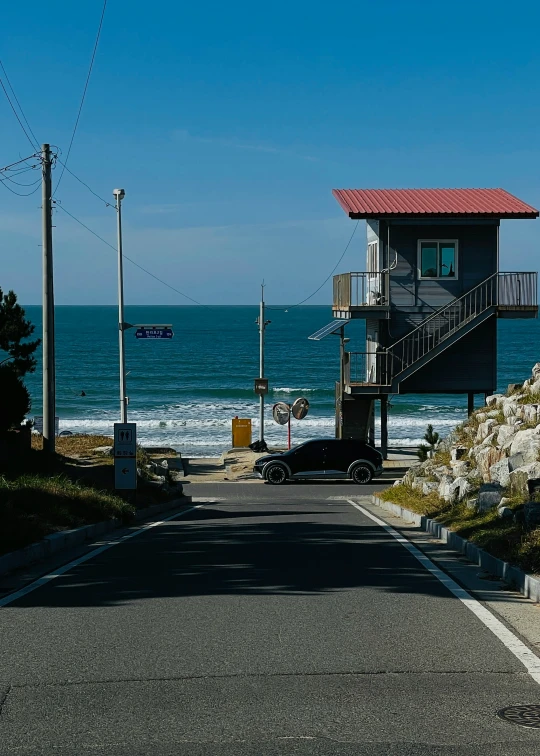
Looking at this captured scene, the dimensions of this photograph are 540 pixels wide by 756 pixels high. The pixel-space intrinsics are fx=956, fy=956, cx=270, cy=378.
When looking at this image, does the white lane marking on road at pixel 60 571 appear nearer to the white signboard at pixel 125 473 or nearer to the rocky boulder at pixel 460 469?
the white signboard at pixel 125 473

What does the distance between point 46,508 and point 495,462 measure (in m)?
7.58

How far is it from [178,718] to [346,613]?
286 cm

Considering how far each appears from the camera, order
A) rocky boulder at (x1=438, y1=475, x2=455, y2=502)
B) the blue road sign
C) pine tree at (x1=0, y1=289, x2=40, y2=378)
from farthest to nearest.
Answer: the blue road sign, pine tree at (x1=0, y1=289, x2=40, y2=378), rocky boulder at (x1=438, y1=475, x2=455, y2=502)

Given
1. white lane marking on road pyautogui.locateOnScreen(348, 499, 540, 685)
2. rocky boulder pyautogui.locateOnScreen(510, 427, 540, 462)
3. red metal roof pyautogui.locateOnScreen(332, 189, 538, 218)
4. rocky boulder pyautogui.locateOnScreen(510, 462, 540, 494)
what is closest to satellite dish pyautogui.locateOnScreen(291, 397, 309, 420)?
red metal roof pyautogui.locateOnScreen(332, 189, 538, 218)

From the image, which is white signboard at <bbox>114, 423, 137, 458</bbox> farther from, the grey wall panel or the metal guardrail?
the grey wall panel

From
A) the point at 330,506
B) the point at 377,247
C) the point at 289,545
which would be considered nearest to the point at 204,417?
the point at 377,247

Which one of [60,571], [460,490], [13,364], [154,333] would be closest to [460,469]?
[460,490]

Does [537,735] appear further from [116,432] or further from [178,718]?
[116,432]

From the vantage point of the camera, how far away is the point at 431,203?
34.7 meters

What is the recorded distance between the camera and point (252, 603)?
8.37 metres

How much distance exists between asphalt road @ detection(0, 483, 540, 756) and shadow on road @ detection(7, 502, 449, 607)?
41 mm

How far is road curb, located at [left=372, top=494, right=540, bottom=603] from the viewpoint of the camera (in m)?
8.83

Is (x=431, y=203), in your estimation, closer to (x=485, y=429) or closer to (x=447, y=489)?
(x=485, y=429)

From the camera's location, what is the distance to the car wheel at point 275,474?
3186 centimetres
